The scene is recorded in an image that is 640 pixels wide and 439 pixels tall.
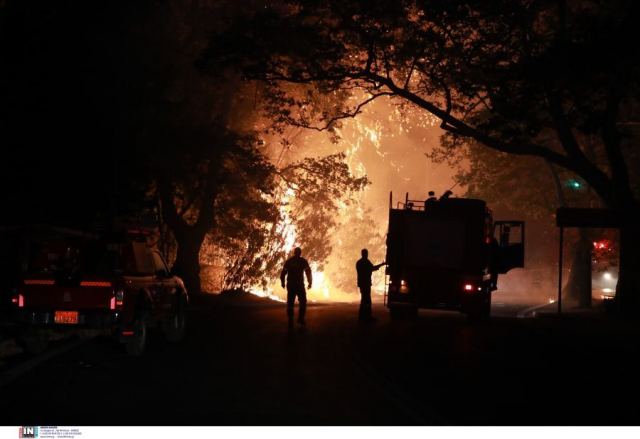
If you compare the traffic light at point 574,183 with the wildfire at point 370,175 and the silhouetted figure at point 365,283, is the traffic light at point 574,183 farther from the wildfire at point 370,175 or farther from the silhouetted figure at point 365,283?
the silhouetted figure at point 365,283

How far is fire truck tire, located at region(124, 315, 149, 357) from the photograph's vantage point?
673 inches

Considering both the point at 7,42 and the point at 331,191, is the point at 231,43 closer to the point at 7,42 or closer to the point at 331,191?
the point at 7,42

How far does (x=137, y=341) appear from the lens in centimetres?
1723

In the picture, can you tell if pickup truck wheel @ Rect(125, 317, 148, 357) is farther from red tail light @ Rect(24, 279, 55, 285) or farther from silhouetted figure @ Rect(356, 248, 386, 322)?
silhouetted figure @ Rect(356, 248, 386, 322)

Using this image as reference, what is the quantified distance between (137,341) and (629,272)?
2060 cm

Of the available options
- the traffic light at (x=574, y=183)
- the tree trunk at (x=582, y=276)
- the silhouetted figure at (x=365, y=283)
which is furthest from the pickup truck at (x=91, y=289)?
the traffic light at (x=574, y=183)

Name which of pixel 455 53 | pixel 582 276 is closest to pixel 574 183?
pixel 582 276

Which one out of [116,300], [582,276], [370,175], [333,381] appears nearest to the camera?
[333,381]

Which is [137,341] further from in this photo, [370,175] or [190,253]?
[370,175]

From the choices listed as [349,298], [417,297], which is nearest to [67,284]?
[417,297]

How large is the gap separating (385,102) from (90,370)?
9993cm

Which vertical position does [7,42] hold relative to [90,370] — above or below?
above

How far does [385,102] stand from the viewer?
11350 centimetres

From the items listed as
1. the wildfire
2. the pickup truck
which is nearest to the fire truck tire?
the pickup truck
